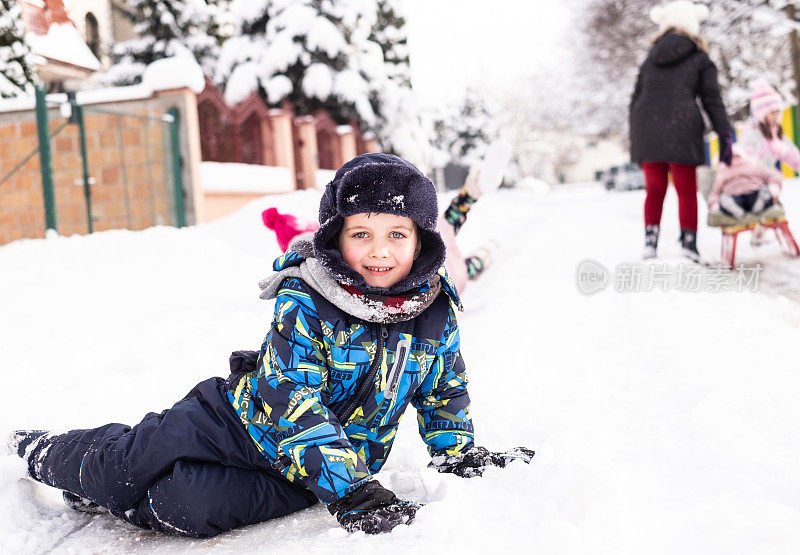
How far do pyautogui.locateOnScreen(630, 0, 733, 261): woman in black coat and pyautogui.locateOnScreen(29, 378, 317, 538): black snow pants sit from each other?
4.62 m

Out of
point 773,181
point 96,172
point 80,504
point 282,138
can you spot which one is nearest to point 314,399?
point 80,504

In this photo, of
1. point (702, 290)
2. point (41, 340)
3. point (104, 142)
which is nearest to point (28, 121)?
point (104, 142)

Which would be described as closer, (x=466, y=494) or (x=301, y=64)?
(x=466, y=494)

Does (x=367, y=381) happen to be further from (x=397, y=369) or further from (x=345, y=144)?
(x=345, y=144)

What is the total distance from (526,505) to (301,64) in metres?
16.3

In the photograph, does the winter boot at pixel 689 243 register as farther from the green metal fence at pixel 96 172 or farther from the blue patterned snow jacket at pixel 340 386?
the green metal fence at pixel 96 172

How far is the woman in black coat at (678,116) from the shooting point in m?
5.72

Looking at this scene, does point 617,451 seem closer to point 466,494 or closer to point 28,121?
point 466,494

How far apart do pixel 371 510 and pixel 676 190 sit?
5.01m

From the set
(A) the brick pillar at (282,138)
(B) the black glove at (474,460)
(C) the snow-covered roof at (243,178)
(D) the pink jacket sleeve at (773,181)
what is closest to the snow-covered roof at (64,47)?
(A) the brick pillar at (282,138)

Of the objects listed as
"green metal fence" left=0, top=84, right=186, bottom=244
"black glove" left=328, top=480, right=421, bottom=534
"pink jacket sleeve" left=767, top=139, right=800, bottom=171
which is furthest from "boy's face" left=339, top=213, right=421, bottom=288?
"green metal fence" left=0, top=84, right=186, bottom=244

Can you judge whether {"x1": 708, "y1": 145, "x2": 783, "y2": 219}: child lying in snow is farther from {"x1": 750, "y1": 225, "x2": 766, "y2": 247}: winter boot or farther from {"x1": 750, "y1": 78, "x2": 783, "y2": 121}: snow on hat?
{"x1": 750, "y1": 225, "x2": 766, "y2": 247}: winter boot

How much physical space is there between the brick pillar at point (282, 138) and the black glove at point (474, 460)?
1215 cm

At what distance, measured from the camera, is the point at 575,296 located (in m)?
4.77
